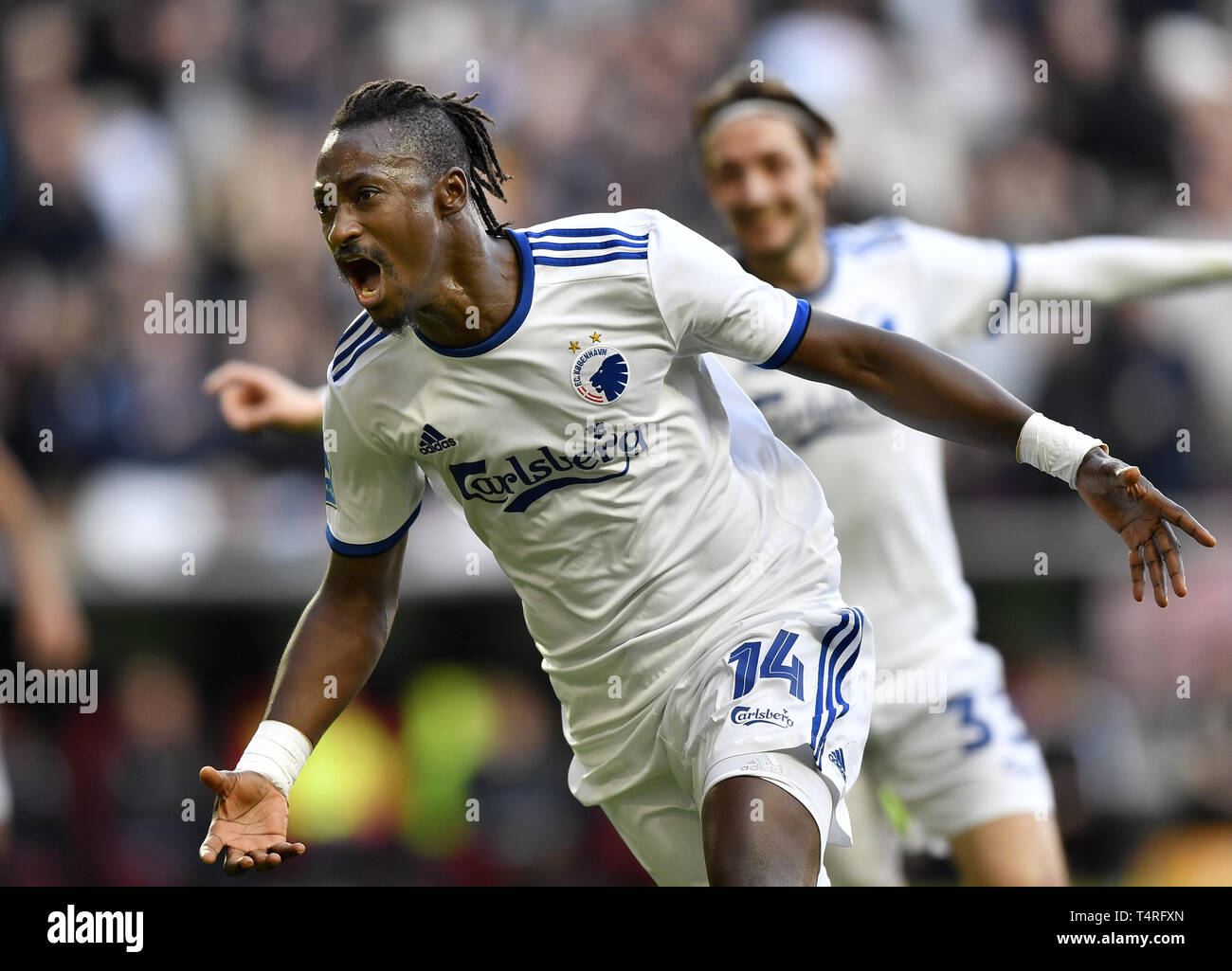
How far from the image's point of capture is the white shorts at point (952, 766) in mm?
5715

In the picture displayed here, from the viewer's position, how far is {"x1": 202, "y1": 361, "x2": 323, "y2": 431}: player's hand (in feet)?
16.3

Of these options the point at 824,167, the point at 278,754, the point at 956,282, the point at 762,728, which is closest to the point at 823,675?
the point at 762,728

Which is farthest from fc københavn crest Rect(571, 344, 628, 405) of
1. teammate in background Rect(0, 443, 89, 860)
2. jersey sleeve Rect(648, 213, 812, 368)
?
teammate in background Rect(0, 443, 89, 860)

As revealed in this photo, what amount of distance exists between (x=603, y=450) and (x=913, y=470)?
6.56ft

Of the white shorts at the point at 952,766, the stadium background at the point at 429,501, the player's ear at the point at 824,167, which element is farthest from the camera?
the stadium background at the point at 429,501

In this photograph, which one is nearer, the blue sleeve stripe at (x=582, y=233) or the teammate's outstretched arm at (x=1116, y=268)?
the blue sleeve stripe at (x=582, y=233)

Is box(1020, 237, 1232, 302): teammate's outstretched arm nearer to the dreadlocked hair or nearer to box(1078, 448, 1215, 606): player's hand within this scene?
box(1078, 448, 1215, 606): player's hand

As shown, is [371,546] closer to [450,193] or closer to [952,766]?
[450,193]

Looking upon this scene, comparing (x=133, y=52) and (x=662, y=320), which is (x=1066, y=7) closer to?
(x=133, y=52)

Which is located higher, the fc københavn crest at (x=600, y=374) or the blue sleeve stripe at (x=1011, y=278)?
the blue sleeve stripe at (x=1011, y=278)

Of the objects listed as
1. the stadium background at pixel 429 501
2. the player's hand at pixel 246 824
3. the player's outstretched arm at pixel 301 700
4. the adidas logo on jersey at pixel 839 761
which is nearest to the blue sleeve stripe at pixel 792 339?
the adidas logo on jersey at pixel 839 761

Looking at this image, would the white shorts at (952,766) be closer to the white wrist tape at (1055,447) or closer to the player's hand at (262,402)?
the white wrist tape at (1055,447)

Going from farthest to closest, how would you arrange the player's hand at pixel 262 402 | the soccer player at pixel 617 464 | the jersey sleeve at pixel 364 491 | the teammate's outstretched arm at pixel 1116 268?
1. the teammate's outstretched arm at pixel 1116 268
2. the player's hand at pixel 262 402
3. the jersey sleeve at pixel 364 491
4. the soccer player at pixel 617 464
